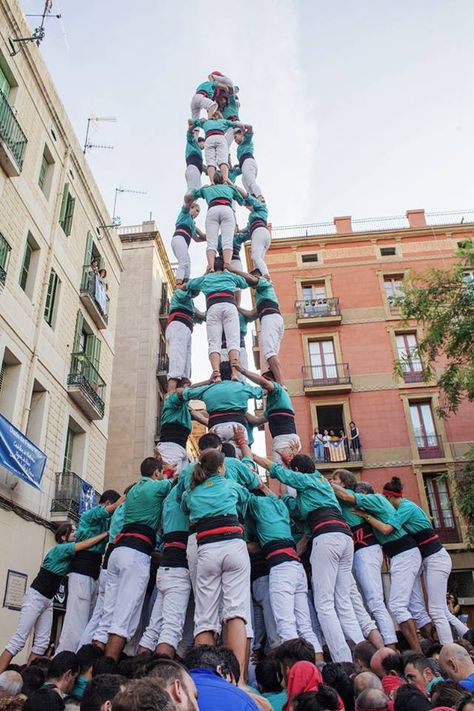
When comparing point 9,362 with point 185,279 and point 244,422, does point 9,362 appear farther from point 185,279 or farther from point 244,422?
point 244,422

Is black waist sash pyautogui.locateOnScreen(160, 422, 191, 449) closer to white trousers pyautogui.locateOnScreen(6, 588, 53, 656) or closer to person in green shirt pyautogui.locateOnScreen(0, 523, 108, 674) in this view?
person in green shirt pyautogui.locateOnScreen(0, 523, 108, 674)

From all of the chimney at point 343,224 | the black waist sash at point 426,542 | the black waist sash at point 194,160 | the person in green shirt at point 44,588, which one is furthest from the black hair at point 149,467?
the chimney at point 343,224

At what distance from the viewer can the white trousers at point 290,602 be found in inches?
238

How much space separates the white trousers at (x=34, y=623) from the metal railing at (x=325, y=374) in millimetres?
19992

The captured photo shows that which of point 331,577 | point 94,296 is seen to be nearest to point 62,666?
point 331,577

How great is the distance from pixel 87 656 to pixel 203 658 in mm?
2688

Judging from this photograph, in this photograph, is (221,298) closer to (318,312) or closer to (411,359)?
(318,312)

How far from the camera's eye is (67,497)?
53.1 ft

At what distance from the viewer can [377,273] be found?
29.5m

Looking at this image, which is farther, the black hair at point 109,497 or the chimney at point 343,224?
→ the chimney at point 343,224

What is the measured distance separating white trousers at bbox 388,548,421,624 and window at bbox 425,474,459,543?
1681 centimetres

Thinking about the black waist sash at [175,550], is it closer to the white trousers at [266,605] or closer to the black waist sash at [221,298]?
the white trousers at [266,605]

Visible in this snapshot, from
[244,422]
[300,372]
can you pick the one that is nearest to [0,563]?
[244,422]

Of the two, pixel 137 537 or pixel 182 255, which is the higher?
pixel 182 255
